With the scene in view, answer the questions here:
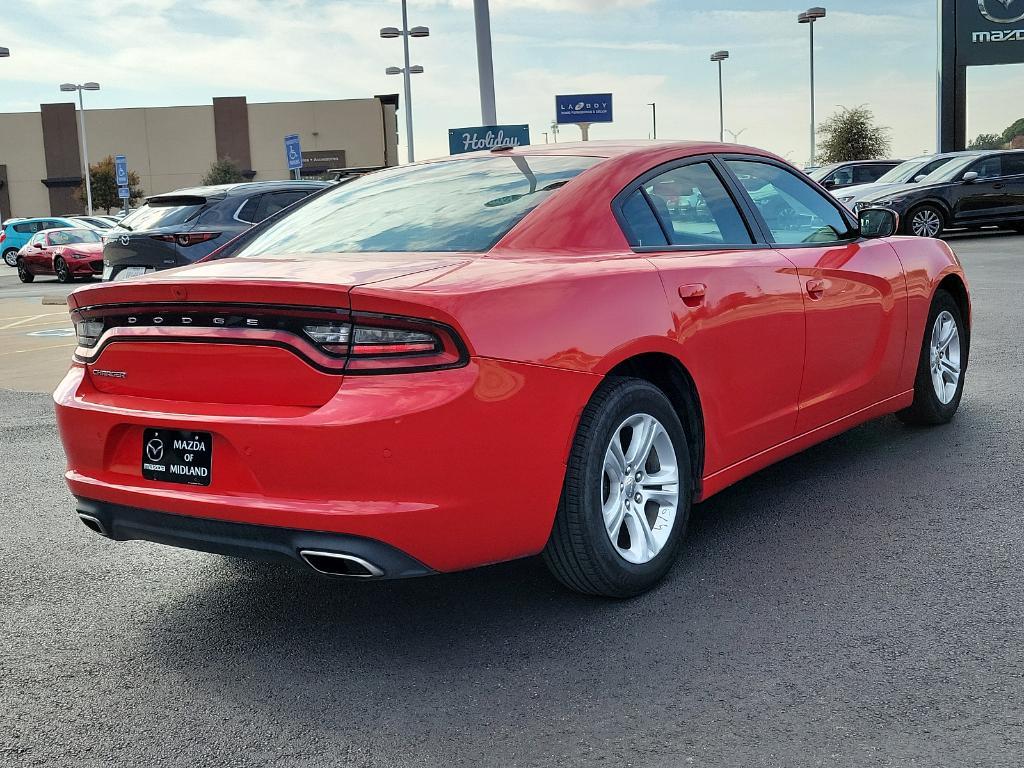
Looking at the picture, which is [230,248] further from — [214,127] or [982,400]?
[214,127]

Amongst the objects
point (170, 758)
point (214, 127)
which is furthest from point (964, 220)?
point (214, 127)

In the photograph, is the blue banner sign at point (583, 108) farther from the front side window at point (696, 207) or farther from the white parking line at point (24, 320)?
the front side window at point (696, 207)

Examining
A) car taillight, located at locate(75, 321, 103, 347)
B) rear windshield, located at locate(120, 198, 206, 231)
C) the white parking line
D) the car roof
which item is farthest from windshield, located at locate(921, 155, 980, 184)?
car taillight, located at locate(75, 321, 103, 347)

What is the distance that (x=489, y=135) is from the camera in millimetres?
16219

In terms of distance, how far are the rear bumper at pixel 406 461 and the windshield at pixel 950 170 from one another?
19.8 m

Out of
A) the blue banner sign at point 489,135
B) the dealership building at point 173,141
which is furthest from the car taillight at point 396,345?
the dealership building at point 173,141

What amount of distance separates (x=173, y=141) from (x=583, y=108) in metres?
63.2

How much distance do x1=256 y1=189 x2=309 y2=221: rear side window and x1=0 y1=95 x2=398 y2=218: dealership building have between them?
65714 mm

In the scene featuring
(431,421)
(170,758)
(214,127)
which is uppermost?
(214,127)

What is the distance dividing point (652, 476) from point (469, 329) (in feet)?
3.47

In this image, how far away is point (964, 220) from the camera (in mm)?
21641

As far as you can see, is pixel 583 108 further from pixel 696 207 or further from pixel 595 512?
pixel 595 512

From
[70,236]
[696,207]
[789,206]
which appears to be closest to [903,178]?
[789,206]

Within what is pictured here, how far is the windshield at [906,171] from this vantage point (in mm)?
22297
